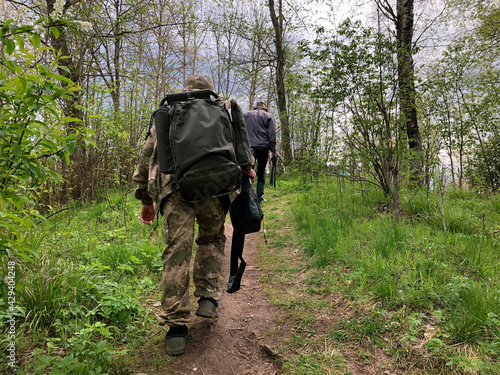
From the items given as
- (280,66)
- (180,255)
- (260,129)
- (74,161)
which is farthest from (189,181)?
(280,66)

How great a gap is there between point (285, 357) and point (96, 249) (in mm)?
2434

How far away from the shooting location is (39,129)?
1.51 metres

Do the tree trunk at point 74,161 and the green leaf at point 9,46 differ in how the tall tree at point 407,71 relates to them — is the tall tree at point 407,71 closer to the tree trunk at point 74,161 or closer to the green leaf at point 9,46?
the green leaf at point 9,46

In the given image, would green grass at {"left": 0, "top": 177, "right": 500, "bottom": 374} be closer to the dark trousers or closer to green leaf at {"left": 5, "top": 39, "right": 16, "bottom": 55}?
green leaf at {"left": 5, "top": 39, "right": 16, "bottom": 55}

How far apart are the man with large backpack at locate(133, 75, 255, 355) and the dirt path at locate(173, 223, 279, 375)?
0.16 metres

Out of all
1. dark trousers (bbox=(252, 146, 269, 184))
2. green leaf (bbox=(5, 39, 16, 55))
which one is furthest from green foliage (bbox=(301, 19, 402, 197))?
green leaf (bbox=(5, 39, 16, 55))

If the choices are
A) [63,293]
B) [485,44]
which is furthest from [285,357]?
[485,44]

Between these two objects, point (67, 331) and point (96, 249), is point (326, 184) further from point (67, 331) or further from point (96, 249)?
point (67, 331)

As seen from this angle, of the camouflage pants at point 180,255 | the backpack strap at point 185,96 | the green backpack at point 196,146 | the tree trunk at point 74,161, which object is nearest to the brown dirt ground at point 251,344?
the camouflage pants at point 180,255

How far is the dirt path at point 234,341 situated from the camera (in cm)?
205

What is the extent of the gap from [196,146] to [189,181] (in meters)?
0.24

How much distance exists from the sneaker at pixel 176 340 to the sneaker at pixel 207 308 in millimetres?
197

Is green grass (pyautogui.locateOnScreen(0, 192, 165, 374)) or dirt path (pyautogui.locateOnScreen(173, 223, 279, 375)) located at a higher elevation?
green grass (pyautogui.locateOnScreen(0, 192, 165, 374))

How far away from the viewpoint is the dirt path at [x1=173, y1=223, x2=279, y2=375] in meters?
2.05
